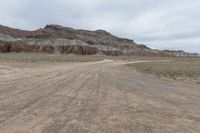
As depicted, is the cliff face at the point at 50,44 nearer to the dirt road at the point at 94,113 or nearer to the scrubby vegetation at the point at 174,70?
the scrubby vegetation at the point at 174,70

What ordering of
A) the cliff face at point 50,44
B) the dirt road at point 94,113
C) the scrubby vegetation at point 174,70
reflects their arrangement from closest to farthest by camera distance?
the dirt road at point 94,113 < the scrubby vegetation at point 174,70 < the cliff face at point 50,44

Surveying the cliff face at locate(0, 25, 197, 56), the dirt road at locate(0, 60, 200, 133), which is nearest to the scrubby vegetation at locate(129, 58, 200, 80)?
the dirt road at locate(0, 60, 200, 133)

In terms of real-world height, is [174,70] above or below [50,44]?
above

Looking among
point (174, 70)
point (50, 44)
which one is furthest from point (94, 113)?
point (50, 44)

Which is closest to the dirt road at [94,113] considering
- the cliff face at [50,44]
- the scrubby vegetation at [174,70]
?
the scrubby vegetation at [174,70]

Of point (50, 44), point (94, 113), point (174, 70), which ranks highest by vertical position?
point (94, 113)

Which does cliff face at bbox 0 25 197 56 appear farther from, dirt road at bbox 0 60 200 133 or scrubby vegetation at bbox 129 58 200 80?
dirt road at bbox 0 60 200 133

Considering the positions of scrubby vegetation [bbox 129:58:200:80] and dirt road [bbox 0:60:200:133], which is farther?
scrubby vegetation [bbox 129:58:200:80]

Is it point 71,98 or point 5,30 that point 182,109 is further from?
point 5,30

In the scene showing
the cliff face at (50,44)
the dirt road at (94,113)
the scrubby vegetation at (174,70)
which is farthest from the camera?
the cliff face at (50,44)

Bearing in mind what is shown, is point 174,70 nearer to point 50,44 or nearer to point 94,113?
point 94,113

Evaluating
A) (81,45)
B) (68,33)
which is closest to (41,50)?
(81,45)

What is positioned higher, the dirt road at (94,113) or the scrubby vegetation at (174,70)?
the dirt road at (94,113)

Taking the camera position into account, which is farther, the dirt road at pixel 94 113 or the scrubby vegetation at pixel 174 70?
the scrubby vegetation at pixel 174 70
